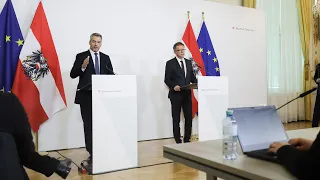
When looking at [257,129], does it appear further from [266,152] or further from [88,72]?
[88,72]

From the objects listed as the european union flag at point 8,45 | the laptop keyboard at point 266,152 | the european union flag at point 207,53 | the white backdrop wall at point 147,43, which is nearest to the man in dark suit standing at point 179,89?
the white backdrop wall at point 147,43

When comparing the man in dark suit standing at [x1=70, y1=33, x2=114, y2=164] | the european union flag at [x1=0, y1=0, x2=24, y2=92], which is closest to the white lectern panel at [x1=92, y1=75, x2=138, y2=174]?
the man in dark suit standing at [x1=70, y1=33, x2=114, y2=164]

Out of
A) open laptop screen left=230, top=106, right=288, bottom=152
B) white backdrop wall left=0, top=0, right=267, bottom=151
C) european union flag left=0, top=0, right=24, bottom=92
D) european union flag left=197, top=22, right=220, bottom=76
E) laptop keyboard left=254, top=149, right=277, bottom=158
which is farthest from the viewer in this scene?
european union flag left=197, top=22, right=220, bottom=76

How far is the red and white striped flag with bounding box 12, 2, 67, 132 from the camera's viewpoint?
4.06 m

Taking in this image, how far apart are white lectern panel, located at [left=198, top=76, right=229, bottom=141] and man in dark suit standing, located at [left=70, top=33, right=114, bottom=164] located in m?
1.26

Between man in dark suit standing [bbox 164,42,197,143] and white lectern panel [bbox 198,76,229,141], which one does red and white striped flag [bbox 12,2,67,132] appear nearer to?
man in dark suit standing [bbox 164,42,197,143]

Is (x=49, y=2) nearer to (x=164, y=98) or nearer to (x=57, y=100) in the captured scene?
(x=57, y=100)

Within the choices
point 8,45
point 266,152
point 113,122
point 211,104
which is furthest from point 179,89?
point 266,152

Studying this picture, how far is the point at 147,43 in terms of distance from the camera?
17.0 ft

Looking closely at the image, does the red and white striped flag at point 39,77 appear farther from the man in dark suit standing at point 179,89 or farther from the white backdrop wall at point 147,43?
the man in dark suit standing at point 179,89

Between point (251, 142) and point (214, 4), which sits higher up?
point (214, 4)

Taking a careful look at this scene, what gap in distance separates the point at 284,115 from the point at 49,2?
550 cm

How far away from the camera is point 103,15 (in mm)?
4758

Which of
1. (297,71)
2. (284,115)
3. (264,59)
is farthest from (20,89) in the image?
(297,71)
